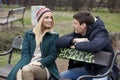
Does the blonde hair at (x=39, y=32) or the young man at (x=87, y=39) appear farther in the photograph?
the blonde hair at (x=39, y=32)

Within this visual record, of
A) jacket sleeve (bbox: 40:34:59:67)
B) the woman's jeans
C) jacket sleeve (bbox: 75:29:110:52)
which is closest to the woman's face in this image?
jacket sleeve (bbox: 40:34:59:67)

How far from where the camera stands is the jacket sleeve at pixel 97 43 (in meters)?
4.73

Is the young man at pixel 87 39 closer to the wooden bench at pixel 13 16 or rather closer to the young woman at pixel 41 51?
the young woman at pixel 41 51

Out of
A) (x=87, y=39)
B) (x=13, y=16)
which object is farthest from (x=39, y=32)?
(x=13, y=16)

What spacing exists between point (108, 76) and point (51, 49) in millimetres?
791

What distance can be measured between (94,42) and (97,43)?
45 mm

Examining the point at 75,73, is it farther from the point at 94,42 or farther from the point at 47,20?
the point at 47,20

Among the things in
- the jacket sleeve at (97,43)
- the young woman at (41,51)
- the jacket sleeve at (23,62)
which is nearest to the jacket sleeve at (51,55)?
the young woman at (41,51)

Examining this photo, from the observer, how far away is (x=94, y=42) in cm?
474

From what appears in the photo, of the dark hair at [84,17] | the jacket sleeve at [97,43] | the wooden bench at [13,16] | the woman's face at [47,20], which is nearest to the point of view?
the jacket sleeve at [97,43]

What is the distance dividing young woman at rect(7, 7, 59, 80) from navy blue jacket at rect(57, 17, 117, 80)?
0.15 m

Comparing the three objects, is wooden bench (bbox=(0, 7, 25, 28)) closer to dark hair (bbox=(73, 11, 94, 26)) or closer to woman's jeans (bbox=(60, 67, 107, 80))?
woman's jeans (bbox=(60, 67, 107, 80))

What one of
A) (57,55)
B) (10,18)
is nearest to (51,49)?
(57,55)

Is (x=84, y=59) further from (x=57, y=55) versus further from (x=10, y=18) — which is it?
(x=10, y=18)
